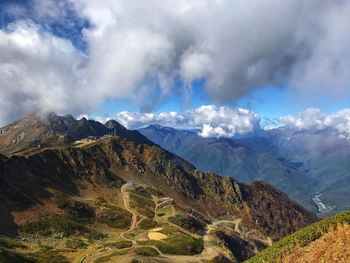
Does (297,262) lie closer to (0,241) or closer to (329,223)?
(329,223)

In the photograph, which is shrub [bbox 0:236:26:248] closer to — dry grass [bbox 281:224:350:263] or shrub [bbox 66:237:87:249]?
shrub [bbox 66:237:87:249]

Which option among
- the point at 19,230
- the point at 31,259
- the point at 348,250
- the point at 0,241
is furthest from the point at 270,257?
the point at 19,230

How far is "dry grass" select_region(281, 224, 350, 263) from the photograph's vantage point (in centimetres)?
3494

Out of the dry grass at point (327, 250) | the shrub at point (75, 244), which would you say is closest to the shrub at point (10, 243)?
the shrub at point (75, 244)

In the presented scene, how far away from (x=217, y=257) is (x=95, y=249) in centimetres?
5950

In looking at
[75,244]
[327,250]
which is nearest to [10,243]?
[75,244]

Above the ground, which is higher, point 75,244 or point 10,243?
point 75,244

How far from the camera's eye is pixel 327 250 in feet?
121

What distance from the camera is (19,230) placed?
19975 cm

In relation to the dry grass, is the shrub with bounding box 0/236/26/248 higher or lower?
higher

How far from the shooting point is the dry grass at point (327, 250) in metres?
34.9

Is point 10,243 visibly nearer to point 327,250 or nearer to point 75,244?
point 75,244

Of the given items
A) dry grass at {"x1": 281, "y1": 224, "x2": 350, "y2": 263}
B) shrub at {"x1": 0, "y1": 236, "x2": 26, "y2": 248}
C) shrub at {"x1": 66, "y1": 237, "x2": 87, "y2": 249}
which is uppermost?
shrub at {"x1": 66, "y1": 237, "x2": 87, "y2": 249}

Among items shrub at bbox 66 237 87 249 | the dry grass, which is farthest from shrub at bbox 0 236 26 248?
the dry grass
